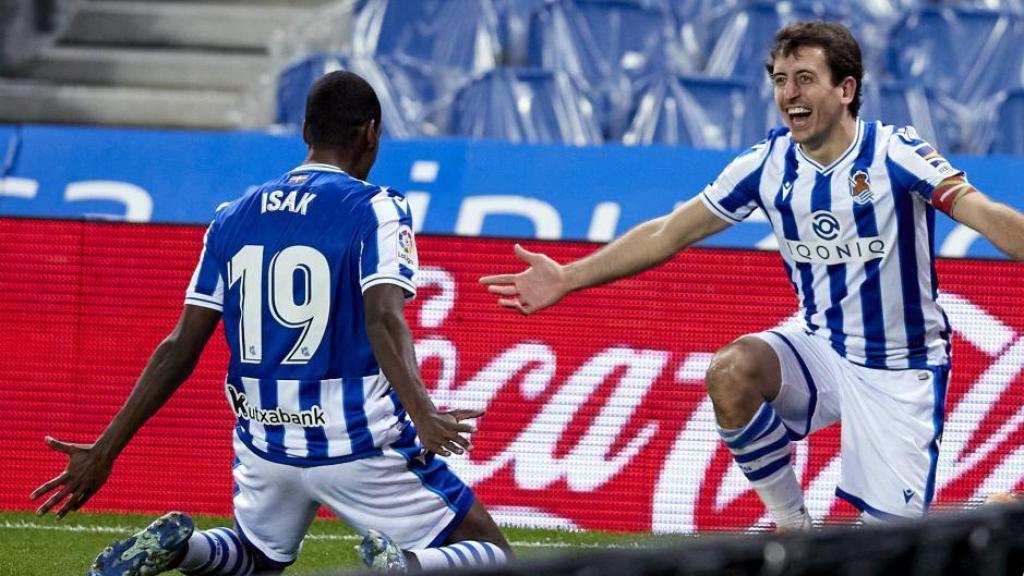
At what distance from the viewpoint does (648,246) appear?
523 cm

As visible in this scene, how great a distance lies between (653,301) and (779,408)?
1.90 m

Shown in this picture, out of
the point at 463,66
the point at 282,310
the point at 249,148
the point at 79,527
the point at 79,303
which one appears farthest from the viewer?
the point at 463,66

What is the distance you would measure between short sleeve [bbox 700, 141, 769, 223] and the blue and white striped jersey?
124 centimetres

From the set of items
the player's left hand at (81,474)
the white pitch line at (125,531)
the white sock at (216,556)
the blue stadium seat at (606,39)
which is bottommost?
the white pitch line at (125,531)

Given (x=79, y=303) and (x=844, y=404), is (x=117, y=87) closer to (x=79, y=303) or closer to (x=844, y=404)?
(x=79, y=303)

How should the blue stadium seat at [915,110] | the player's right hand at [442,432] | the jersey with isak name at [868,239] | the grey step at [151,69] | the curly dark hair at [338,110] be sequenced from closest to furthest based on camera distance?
1. the player's right hand at [442,432]
2. the curly dark hair at [338,110]
3. the jersey with isak name at [868,239]
4. the blue stadium seat at [915,110]
5. the grey step at [151,69]

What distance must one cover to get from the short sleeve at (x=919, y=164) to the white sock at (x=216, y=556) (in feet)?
7.13

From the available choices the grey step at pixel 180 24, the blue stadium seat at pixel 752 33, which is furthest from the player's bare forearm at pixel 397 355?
the grey step at pixel 180 24

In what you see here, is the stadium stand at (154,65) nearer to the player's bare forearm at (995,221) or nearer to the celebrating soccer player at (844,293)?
the celebrating soccer player at (844,293)

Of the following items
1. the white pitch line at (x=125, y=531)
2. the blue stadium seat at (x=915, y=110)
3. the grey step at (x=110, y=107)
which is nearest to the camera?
the white pitch line at (x=125, y=531)

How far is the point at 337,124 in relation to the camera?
174 inches

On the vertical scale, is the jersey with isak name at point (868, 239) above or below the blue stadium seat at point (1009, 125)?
below

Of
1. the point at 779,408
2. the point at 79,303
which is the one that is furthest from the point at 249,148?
the point at 779,408

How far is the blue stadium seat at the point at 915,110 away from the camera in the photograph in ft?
32.3
